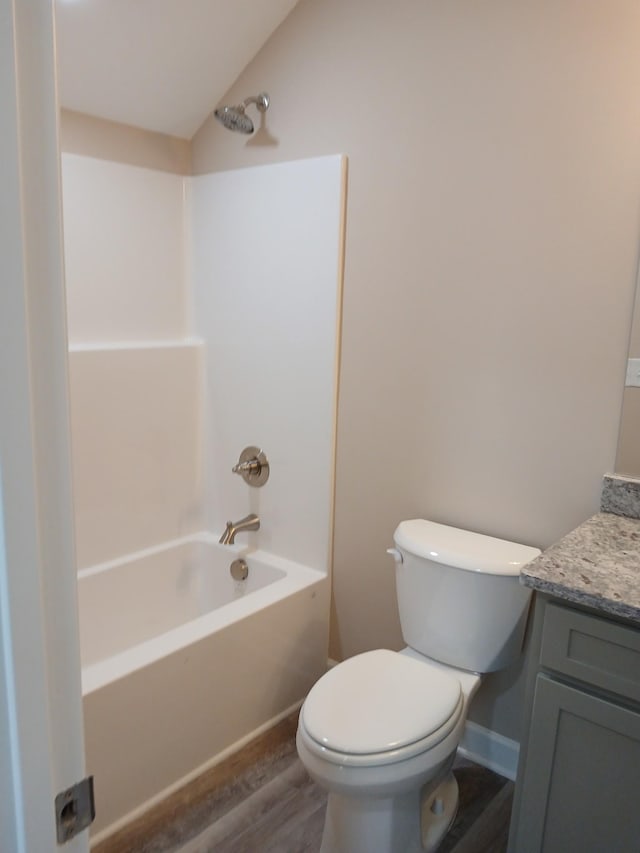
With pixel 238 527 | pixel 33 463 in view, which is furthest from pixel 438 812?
pixel 33 463

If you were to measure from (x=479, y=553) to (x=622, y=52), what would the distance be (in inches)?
52.1

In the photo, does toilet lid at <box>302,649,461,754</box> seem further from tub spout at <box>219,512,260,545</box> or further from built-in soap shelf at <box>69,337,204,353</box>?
built-in soap shelf at <box>69,337,204,353</box>

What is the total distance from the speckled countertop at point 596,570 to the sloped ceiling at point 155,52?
192 cm

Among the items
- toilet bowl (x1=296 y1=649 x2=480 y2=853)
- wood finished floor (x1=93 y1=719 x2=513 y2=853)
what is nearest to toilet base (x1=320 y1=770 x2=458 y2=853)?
toilet bowl (x1=296 y1=649 x2=480 y2=853)

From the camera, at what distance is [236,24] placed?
216 centimetres

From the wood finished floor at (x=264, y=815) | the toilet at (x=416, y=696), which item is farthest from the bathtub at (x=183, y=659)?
the toilet at (x=416, y=696)

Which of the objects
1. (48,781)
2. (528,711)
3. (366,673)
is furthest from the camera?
(366,673)

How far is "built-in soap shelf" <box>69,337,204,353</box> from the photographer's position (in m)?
2.34

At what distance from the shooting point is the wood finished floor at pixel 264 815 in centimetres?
175

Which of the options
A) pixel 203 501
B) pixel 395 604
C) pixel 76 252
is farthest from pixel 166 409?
pixel 395 604

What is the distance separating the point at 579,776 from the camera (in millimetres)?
1349

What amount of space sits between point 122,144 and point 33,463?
7.20 feet

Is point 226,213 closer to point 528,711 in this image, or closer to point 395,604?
point 395,604

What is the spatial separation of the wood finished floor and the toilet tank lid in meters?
0.73
